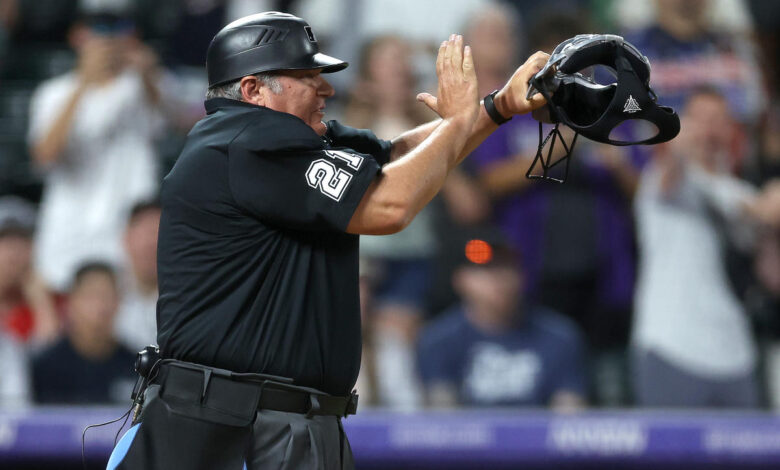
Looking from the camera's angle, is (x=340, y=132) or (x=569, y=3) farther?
(x=569, y=3)

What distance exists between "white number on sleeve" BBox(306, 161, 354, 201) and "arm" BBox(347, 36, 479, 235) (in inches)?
2.3

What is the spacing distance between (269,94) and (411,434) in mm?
2870

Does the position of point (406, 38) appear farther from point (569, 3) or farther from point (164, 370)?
point (164, 370)

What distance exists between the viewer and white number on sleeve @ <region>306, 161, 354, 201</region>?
261 centimetres

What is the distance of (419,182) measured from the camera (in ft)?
8.63

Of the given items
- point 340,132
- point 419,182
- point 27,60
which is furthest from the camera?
point 27,60

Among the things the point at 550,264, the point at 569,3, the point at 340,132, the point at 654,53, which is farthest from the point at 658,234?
the point at 340,132

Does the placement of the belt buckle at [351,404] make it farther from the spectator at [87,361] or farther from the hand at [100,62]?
the hand at [100,62]

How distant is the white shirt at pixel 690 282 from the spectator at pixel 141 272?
2.61m

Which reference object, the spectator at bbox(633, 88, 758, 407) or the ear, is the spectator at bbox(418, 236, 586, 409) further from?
the ear

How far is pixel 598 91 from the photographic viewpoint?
2.89 meters

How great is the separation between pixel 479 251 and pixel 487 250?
47 mm

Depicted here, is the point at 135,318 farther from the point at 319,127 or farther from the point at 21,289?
the point at 319,127

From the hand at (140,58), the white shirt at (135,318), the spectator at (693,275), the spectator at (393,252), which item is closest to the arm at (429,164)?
the spectator at (393,252)
